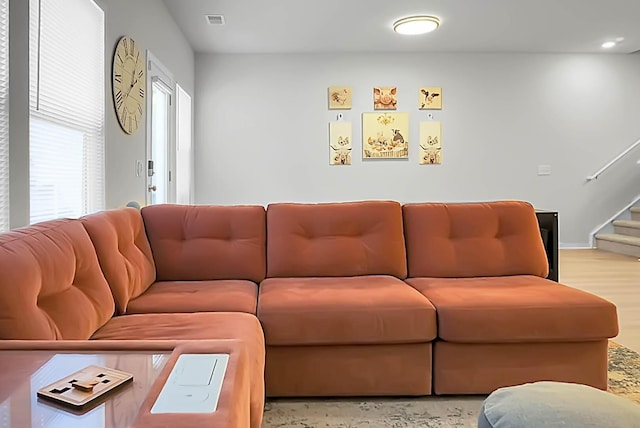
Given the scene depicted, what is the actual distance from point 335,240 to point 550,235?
1.87m

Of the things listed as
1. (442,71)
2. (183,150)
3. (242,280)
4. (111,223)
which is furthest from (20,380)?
(442,71)

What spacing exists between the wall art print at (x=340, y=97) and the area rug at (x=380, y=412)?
185 inches

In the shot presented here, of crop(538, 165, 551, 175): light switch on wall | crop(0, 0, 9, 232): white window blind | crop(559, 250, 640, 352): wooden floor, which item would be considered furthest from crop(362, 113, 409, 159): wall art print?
crop(0, 0, 9, 232): white window blind

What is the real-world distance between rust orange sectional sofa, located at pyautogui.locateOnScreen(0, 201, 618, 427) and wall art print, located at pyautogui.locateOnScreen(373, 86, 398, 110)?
12.2 ft

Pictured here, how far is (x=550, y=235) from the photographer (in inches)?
150

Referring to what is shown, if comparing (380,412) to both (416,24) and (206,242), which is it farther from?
(416,24)

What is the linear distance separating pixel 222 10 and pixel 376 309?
3709 millimetres

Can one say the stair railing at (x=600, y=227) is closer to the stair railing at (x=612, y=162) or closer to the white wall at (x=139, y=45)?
the stair railing at (x=612, y=162)

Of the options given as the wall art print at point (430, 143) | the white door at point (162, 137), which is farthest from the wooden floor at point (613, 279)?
the white door at point (162, 137)

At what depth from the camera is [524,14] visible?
5.02m

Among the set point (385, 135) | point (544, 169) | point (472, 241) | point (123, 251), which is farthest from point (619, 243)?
point (123, 251)

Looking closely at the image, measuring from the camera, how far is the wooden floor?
3.44m

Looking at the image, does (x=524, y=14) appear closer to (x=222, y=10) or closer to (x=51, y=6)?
(x=222, y=10)

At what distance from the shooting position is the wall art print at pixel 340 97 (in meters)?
6.45
